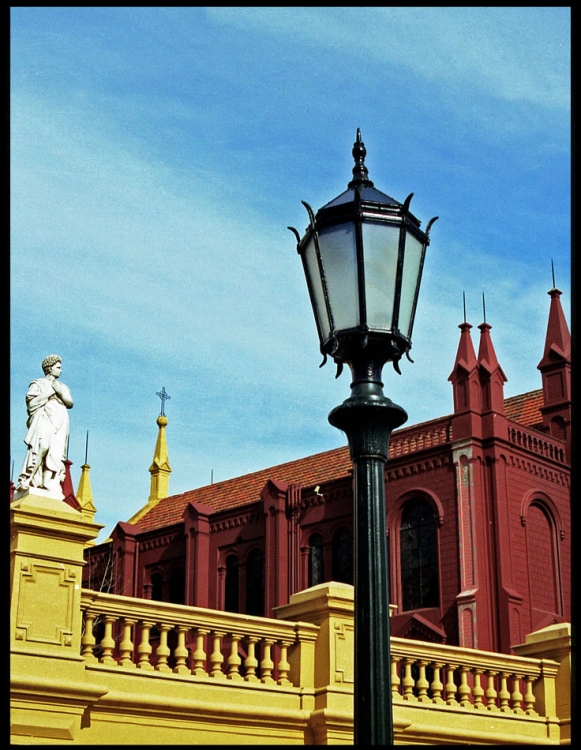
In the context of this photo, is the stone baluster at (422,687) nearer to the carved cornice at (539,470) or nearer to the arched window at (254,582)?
the carved cornice at (539,470)

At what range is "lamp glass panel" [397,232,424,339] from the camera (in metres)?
5.83

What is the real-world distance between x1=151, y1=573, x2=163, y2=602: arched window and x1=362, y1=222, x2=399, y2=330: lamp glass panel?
3629cm

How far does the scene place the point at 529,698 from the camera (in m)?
14.2

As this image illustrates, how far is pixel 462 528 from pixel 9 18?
1100 inches

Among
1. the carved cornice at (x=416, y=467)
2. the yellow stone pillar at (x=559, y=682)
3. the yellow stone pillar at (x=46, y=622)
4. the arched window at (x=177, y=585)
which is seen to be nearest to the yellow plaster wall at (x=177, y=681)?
→ the yellow stone pillar at (x=46, y=622)

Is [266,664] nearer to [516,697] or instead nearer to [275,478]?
[516,697]

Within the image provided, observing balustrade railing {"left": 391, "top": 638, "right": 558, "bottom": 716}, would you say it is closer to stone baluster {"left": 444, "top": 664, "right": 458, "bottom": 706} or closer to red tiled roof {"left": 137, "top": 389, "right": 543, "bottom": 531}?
stone baluster {"left": 444, "top": 664, "right": 458, "bottom": 706}

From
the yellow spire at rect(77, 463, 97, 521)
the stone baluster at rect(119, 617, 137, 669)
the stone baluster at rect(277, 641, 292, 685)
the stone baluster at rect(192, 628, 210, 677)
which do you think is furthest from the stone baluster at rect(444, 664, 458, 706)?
the yellow spire at rect(77, 463, 97, 521)

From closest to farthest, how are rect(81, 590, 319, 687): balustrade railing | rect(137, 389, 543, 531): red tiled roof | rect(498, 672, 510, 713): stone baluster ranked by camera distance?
rect(81, 590, 319, 687): balustrade railing
rect(498, 672, 510, 713): stone baluster
rect(137, 389, 543, 531): red tiled roof

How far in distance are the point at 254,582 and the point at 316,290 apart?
32.4 m

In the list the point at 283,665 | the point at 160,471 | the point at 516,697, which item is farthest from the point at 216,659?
the point at 160,471
